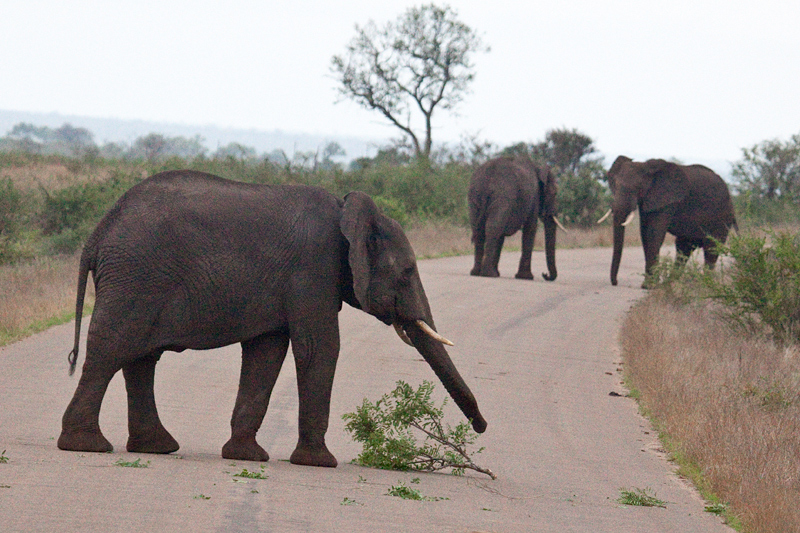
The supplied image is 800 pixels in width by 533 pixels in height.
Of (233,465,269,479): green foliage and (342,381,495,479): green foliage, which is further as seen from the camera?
(342,381,495,479): green foliage

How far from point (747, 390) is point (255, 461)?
6.19m

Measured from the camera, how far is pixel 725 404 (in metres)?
10.9

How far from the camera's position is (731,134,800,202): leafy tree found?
132ft

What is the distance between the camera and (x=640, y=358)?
1365cm

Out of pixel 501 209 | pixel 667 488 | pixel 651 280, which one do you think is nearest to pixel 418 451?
pixel 667 488

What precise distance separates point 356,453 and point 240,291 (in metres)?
1.96

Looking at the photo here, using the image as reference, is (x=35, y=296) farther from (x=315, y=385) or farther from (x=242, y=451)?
(x=315, y=385)

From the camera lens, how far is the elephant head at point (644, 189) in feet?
72.0

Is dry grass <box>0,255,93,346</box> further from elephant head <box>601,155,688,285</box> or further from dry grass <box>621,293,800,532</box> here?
elephant head <box>601,155,688,285</box>

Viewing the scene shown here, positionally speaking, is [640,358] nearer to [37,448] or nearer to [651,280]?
[651,280]

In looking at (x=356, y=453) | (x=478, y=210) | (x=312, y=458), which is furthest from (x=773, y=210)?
(x=312, y=458)

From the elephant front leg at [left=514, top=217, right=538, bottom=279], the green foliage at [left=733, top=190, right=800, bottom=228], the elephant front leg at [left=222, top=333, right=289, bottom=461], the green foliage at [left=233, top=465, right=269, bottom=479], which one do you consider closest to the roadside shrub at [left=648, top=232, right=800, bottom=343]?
the elephant front leg at [left=514, top=217, right=538, bottom=279]

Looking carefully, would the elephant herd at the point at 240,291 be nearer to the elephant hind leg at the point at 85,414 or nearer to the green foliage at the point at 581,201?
the elephant hind leg at the point at 85,414

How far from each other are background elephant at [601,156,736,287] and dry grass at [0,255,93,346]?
10.2 meters
